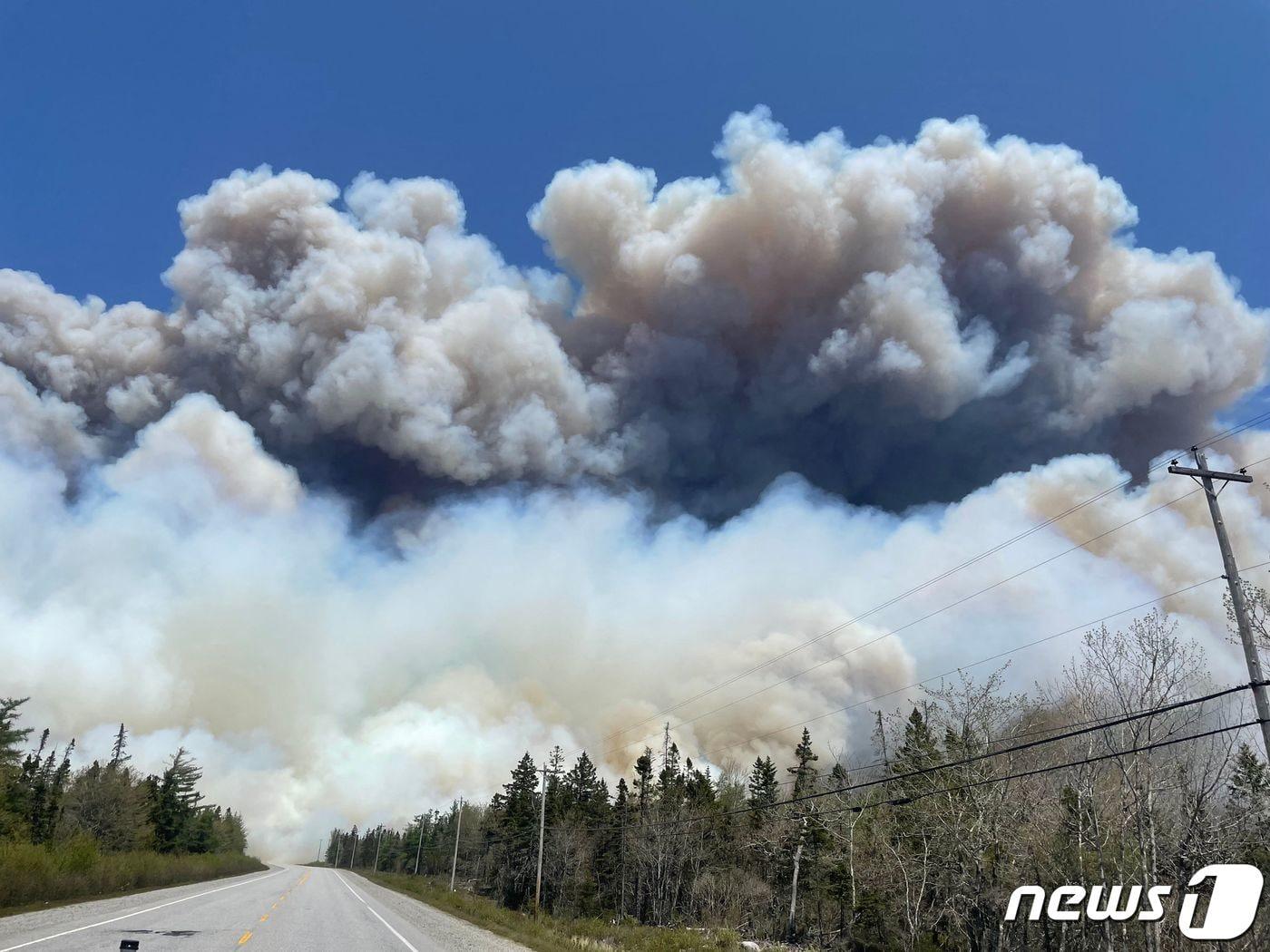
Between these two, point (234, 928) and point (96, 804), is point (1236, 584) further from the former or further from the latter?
point (96, 804)

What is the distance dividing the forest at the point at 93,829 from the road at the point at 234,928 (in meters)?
2.34

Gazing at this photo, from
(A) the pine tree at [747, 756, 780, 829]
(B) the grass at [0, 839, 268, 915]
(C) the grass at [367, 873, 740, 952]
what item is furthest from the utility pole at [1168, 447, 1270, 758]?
(A) the pine tree at [747, 756, 780, 829]

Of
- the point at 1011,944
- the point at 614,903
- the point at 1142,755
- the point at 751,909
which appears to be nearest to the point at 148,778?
the point at 614,903

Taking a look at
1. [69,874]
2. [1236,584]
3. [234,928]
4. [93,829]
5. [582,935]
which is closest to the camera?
[1236,584]

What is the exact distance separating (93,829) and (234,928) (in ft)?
177

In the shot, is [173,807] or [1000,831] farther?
[173,807]

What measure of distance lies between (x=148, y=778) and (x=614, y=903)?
47.8 m

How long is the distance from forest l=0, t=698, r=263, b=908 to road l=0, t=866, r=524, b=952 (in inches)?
92.2

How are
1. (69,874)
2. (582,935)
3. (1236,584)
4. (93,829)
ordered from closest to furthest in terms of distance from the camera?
(1236,584) → (69,874) → (582,935) → (93,829)

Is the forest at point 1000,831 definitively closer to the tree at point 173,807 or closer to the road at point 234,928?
the road at point 234,928

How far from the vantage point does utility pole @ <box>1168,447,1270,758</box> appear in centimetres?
1293

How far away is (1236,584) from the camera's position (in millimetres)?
14547

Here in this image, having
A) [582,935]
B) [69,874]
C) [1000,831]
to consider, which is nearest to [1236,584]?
[1000,831]

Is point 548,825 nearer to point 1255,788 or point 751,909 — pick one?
point 751,909
